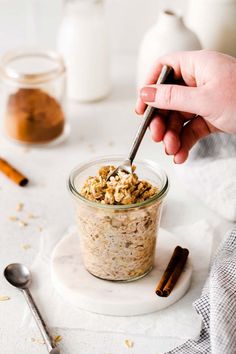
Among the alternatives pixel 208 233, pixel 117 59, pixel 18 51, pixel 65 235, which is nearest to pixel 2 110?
pixel 18 51

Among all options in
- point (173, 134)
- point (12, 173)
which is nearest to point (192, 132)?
point (173, 134)

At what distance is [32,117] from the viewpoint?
1285 millimetres

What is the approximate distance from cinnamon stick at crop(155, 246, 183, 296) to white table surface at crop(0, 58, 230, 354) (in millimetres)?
80

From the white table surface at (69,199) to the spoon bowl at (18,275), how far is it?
0.01m

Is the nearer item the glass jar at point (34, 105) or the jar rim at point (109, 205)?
the jar rim at point (109, 205)

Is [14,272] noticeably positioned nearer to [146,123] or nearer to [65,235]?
[65,235]

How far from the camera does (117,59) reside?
5.58ft

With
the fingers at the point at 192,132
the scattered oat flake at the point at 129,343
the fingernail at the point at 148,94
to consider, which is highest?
the fingernail at the point at 148,94

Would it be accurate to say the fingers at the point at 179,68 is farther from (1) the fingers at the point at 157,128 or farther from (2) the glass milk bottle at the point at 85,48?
(2) the glass milk bottle at the point at 85,48

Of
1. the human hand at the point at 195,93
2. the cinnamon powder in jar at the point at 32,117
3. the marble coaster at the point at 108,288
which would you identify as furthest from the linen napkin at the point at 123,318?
the cinnamon powder in jar at the point at 32,117

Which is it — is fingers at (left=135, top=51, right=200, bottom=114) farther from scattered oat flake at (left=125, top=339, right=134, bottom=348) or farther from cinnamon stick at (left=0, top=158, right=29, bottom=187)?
scattered oat flake at (left=125, top=339, right=134, bottom=348)

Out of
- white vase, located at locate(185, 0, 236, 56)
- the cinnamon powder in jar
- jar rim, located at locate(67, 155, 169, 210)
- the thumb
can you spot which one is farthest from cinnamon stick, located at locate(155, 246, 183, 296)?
white vase, located at locate(185, 0, 236, 56)

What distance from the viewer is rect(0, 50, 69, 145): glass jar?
4.23ft

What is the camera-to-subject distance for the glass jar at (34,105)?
129cm
